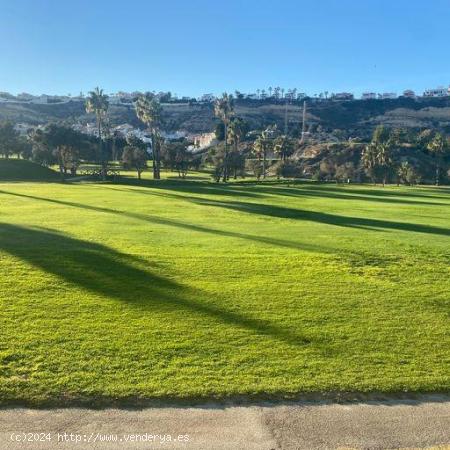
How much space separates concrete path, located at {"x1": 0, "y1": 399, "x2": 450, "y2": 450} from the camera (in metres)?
7.32

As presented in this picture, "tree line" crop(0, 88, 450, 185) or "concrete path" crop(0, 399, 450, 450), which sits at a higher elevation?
"tree line" crop(0, 88, 450, 185)

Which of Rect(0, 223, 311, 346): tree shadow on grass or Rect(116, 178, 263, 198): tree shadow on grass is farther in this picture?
Rect(116, 178, 263, 198): tree shadow on grass

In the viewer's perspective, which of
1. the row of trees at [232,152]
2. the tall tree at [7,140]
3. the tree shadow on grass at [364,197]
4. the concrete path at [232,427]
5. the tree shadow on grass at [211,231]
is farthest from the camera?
the tall tree at [7,140]

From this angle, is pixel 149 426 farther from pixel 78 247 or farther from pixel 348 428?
pixel 78 247

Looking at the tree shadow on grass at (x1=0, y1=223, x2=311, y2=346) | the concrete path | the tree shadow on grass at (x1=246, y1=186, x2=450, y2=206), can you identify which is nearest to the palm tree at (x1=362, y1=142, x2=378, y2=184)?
the tree shadow on grass at (x1=246, y1=186, x2=450, y2=206)

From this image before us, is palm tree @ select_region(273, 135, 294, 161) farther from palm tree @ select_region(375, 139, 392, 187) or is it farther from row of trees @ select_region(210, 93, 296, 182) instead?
palm tree @ select_region(375, 139, 392, 187)

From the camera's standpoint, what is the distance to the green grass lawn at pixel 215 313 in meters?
9.27

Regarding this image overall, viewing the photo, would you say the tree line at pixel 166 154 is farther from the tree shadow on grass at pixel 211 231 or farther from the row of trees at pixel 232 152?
the tree shadow on grass at pixel 211 231

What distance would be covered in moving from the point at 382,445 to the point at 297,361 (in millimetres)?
2840

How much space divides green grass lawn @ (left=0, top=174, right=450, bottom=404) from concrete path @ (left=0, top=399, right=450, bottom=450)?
493 mm

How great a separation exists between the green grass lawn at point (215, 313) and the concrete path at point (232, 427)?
0.49m

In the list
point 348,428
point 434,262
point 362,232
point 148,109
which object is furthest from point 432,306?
point 148,109

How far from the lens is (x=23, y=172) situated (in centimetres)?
8394

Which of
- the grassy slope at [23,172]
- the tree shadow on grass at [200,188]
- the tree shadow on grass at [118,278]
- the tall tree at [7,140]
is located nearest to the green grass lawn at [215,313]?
the tree shadow on grass at [118,278]
